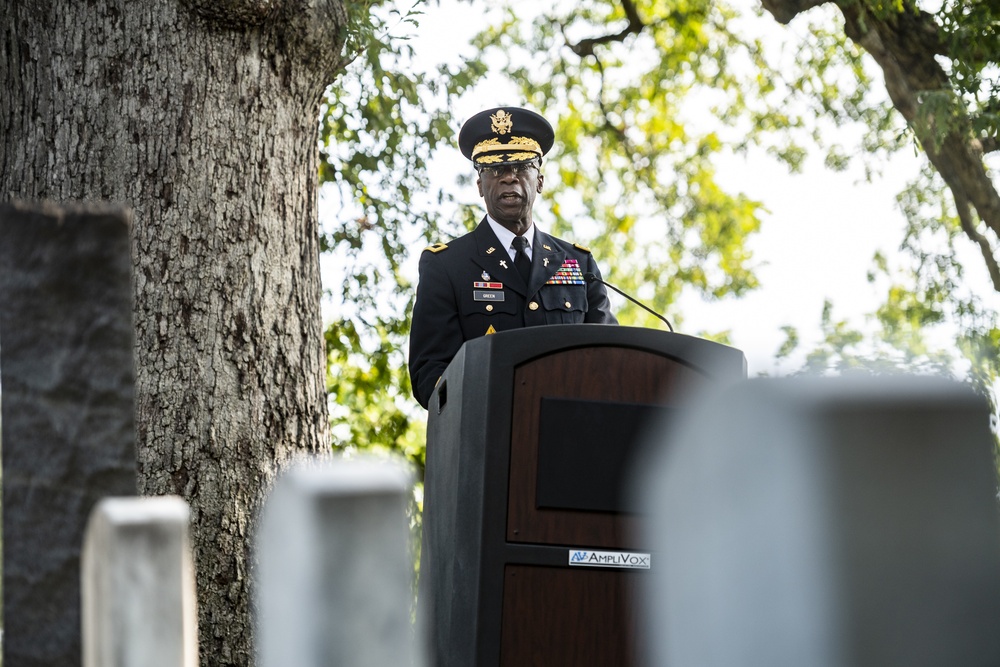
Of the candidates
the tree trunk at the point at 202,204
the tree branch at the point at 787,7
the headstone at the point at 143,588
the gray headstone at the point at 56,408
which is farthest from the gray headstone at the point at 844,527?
the tree branch at the point at 787,7

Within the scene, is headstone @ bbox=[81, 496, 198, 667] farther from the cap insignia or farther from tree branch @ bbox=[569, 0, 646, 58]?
tree branch @ bbox=[569, 0, 646, 58]

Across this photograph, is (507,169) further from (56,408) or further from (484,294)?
(56,408)

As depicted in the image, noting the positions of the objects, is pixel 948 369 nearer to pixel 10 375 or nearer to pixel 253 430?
pixel 10 375

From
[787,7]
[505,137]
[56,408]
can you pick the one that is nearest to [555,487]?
[56,408]

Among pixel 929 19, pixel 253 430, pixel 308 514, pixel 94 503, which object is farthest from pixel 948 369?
pixel 929 19

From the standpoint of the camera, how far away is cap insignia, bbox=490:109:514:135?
390 centimetres

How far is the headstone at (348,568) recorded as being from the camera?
121cm

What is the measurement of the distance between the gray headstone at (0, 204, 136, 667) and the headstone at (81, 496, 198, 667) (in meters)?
0.25

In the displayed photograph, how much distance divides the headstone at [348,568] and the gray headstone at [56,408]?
0.43m

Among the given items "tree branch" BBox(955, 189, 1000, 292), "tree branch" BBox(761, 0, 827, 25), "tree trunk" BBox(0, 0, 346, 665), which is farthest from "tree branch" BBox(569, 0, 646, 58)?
"tree trunk" BBox(0, 0, 346, 665)

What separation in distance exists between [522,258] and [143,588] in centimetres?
255

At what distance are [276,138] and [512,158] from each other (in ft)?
3.16

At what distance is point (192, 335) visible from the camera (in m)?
3.83

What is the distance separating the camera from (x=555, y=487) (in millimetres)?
2455
